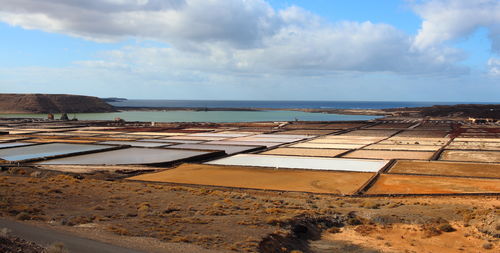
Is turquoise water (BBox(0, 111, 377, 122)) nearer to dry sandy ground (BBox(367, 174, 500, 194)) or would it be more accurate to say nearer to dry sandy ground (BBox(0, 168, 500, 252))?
dry sandy ground (BBox(367, 174, 500, 194))

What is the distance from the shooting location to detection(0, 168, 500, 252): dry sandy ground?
562 inches

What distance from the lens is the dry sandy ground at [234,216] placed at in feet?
46.9

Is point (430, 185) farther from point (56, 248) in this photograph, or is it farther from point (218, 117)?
point (218, 117)

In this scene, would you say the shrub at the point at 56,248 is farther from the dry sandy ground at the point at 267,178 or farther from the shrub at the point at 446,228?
the dry sandy ground at the point at 267,178

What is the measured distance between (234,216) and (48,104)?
7082 inches

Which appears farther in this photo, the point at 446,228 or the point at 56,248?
the point at 446,228

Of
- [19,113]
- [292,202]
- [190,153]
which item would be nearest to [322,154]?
[190,153]

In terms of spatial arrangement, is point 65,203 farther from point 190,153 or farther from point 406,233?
point 190,153

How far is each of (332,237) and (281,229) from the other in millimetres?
2136

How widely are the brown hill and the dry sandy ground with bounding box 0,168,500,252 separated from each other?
6373 inches

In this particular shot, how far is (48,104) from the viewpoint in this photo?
577ft

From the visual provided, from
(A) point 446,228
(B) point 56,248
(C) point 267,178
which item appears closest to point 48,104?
(C) point 267,178

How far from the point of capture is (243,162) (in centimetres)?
3747

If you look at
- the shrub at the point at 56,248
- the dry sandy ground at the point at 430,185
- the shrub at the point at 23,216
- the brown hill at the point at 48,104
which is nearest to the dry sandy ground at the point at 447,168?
the dry sandy ground at the point at 430,185
